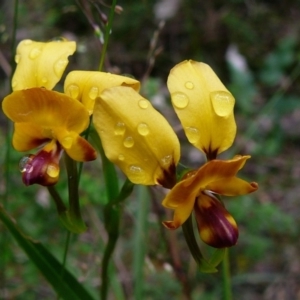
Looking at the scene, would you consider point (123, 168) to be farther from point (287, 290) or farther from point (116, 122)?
point (287, 290)

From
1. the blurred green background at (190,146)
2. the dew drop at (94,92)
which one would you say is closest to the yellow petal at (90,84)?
the dew drop at (94,92)

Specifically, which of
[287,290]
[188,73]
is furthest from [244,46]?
[188,73]

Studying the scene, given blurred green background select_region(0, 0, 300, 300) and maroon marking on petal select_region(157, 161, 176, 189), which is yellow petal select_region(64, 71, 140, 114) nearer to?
maroon marking on petal select_region(157, 161, 176, 189)

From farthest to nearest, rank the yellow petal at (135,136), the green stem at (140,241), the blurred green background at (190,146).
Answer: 1. the blurred green background at (190,146)
2. the green stem at (140,241)
3. the yellow petal at (135,136)

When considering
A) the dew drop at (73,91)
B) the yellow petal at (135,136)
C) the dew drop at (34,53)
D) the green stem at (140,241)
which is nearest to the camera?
the yellow petal at (135,136)

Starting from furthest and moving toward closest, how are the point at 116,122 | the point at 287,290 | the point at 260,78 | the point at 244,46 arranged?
the point at 244,46
the point at 260,78
the point at 287,290
the point at 116,122

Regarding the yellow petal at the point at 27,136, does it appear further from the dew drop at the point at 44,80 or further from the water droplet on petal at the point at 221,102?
the water droplet on petal at the point at 221,102
